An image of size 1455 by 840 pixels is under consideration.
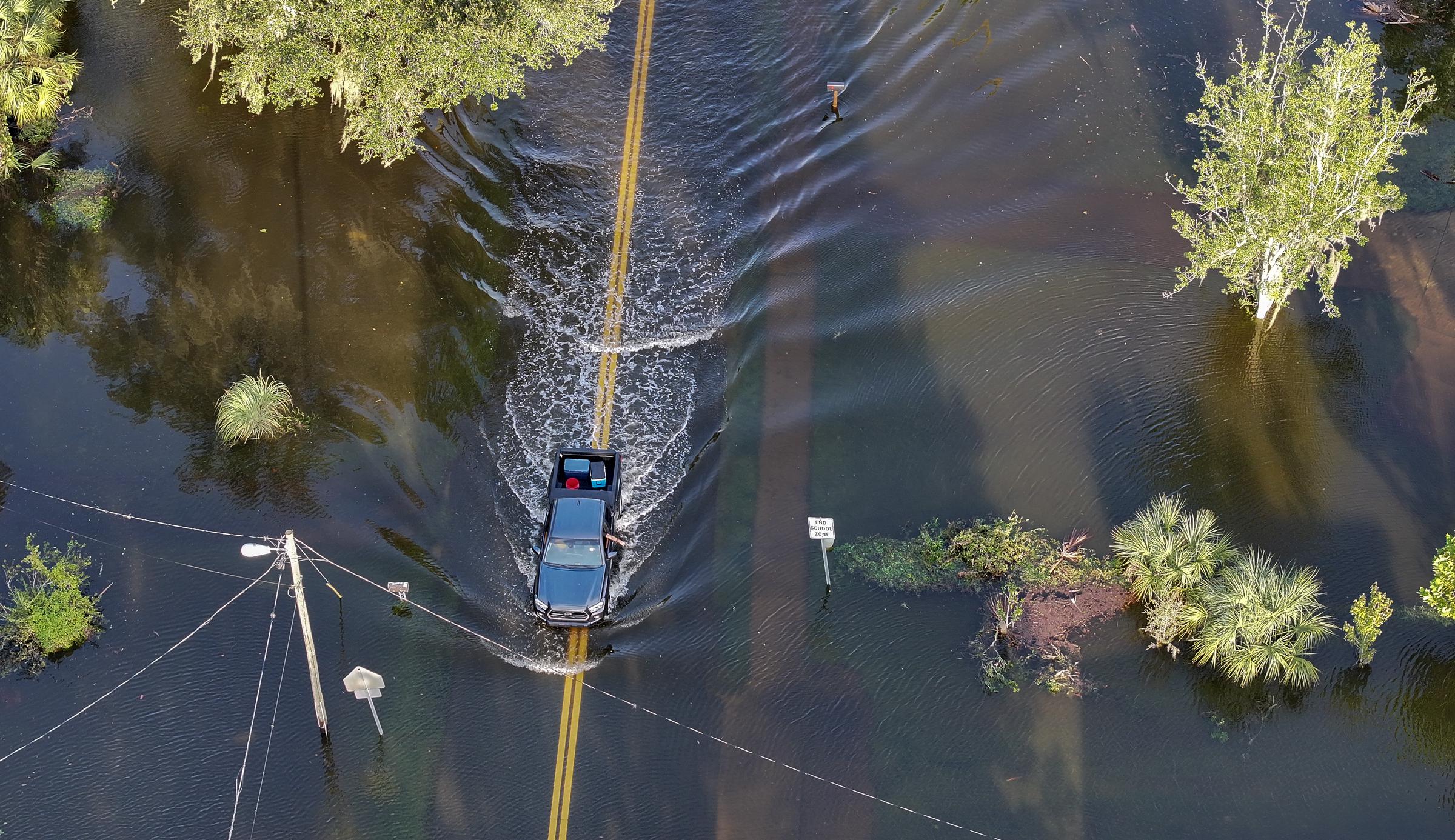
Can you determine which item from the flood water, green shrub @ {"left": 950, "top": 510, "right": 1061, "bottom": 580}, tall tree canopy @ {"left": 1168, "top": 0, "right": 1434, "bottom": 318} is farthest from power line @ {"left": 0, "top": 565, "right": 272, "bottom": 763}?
tall tree canopy @ {"left": 1168, "top": 0, "right": 1434, "bottom": 318}

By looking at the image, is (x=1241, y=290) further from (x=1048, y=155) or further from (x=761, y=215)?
(x=761, y=215)

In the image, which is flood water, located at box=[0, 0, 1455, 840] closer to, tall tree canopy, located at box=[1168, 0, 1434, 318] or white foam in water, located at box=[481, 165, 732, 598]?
white foam in water, located at box=[481, 165, 732, 598]

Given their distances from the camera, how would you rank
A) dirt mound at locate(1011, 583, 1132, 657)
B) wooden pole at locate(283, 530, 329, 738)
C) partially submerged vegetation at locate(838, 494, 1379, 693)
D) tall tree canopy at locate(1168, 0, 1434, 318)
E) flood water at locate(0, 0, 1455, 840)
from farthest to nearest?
tall tree canopy at locate(1168, 0, 1434, 318) < dirt mound at locate(1011, 583, 1132, 657) < partially submerged vegetation at locate(838, 494, 1379, 693) < flood water at locate(0, 0, 1455, 840) < wooden pole at locate(283, 530, 329, 738)

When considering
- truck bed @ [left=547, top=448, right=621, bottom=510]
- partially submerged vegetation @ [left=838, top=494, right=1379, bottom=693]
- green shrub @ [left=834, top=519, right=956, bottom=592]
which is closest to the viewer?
partially submerged vegetation @ [left=838, top=494, right=1379, bottom=693]

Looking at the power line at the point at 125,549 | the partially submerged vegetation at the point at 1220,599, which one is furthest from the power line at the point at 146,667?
the partially submerged vegetation at the point at 1220,599

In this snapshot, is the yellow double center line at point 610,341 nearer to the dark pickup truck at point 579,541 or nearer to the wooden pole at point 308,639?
the dark pickup truck at point 579,541

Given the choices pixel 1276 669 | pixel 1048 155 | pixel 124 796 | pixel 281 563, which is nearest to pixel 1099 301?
pixel 1048 155
